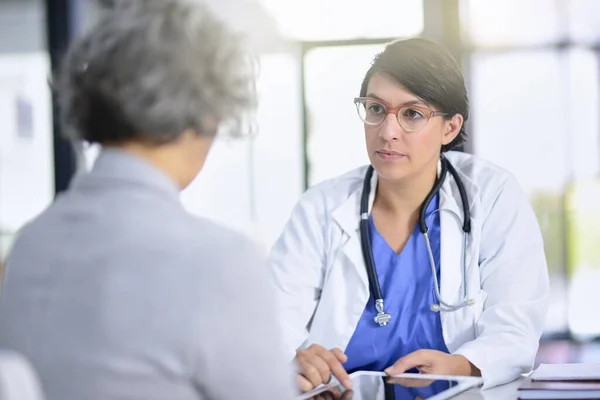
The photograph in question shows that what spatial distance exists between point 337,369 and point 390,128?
609mm

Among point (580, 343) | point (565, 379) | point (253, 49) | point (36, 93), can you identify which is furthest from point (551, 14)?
point (253, 49)

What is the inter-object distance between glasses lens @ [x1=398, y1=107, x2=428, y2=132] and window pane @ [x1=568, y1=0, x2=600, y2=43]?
3984 millimetres

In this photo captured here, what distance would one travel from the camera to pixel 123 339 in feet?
2.87

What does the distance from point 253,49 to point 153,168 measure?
0.21 m

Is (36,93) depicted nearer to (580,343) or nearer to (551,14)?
(551,14)

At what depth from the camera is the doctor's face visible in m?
1.96

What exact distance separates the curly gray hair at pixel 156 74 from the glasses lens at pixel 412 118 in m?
1.00

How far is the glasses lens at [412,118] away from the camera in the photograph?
198 cm

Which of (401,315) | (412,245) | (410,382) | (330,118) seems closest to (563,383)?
(410,382)

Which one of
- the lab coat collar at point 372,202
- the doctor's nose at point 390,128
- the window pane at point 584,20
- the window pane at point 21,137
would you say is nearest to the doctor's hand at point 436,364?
the lab coat collar at point 372,202

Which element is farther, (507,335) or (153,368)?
(507,335)

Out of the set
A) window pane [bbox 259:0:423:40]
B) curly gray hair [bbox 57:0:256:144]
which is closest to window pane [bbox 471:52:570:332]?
window pane [bbox 259:0:423:40]

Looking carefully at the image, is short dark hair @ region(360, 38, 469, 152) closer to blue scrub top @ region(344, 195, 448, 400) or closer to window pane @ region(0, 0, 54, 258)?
blue scrub top @ region(344, 195, 448, 400)

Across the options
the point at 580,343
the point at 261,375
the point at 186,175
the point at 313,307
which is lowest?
the point at 580,343
